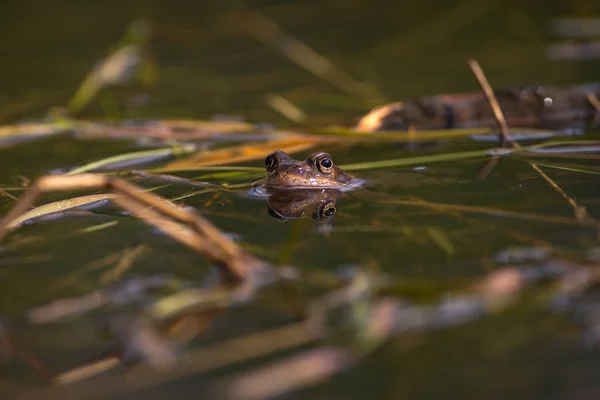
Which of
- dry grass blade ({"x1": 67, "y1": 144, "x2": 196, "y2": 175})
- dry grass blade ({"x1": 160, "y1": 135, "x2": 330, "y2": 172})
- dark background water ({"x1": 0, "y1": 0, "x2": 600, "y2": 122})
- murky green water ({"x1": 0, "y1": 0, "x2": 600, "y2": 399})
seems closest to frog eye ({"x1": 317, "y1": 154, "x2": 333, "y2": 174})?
murky green water ({"x1": 0, "y1": 0, "x2": 600, "y2": 399})

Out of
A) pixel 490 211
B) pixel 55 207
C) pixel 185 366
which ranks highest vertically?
pixel 55 207

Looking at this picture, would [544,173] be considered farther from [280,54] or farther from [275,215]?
[280,54]

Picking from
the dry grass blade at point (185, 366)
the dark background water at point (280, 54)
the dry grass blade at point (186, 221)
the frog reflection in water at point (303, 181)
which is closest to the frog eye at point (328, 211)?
the frog reflection in water at point (303, 181)

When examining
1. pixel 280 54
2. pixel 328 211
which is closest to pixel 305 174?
pixel 328 211

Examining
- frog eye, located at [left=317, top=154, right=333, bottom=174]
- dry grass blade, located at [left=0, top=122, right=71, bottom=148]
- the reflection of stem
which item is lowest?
the reflection of stem

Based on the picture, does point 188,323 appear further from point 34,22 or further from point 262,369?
point 34,22

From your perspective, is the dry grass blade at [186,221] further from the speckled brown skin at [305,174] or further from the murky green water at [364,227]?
the speckled brown skin at [305,174]

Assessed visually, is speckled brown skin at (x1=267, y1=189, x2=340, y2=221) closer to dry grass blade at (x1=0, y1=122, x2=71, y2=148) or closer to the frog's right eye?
the frog's right eye
